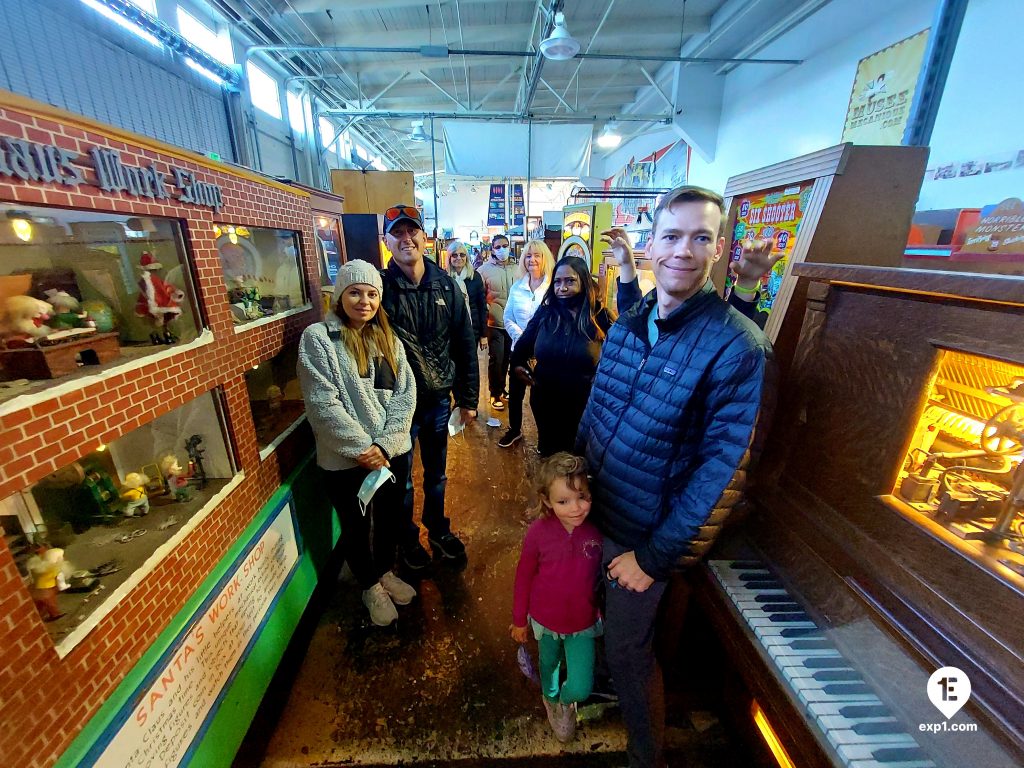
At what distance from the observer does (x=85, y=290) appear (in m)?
1.47

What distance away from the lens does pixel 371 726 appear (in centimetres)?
A: 185

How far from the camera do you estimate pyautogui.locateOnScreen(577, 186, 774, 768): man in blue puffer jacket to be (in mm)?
1168

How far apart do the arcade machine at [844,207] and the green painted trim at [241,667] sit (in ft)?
7.64

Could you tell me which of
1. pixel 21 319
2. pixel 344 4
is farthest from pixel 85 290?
pixel 344 4

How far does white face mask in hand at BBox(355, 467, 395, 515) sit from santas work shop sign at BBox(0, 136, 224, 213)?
1.34 metres

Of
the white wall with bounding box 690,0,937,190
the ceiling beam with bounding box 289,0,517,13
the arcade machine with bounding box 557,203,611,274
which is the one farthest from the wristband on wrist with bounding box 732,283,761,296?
the ceiling beam with bounding box 289,0,517,13

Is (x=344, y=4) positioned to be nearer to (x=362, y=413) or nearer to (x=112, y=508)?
(x=362, y=413)

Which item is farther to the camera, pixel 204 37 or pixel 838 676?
pixel 204 37

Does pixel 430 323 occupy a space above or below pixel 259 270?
below

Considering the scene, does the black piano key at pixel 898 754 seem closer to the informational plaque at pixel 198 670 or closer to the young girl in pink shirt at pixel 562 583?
the young girl in pink shirt at pixel 562 583

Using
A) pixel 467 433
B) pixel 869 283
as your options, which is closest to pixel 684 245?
pixel 869 283

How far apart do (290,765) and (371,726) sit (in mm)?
320

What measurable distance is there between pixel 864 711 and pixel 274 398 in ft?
9.21

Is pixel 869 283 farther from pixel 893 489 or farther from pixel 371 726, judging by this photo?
pixel 371 726
